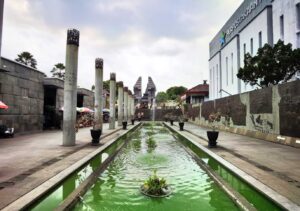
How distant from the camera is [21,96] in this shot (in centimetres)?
2119

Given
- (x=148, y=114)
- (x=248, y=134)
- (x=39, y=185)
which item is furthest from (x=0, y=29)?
(x=148, y=114)

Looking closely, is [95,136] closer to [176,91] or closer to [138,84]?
[138,84]

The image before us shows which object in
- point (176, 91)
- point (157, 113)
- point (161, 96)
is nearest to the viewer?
point (157, 113)

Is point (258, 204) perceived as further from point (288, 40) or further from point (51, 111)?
point (288, 40)

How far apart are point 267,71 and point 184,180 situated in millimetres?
19808

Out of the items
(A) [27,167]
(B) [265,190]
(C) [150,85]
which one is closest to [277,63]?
(B) [265,190]

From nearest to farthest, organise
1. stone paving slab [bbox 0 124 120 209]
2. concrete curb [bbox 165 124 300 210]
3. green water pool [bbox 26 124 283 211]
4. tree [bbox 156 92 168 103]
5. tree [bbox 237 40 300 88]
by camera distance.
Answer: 1. concrete curb [bbox 165 124 300 210]
2. green water pool [bbox 26 124 283 211]
3. stone paving slab [bbox 0 124 120 209]
4. tree [bbox 237 40 300 88]
5. tree [bbox 156 92 168 103]

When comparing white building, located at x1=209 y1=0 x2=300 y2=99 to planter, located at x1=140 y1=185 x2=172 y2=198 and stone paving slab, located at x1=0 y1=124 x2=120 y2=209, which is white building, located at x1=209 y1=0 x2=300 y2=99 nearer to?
stone paving slab, located at x1=0 y1=124 x2=120 y2=209

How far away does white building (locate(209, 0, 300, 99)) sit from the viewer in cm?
2988

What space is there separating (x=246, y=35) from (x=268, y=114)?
1079 inches

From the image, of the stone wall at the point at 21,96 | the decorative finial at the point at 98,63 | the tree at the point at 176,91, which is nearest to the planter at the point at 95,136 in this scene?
the stone wall at the point at 21,96

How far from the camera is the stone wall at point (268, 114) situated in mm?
15672

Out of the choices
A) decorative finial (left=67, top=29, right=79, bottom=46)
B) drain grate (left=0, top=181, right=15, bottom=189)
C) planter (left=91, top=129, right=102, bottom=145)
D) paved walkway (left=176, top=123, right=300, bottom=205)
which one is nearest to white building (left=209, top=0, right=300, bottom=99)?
paved walkway (left=176, top=123, right=300, bottom=205)

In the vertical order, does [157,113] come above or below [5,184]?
above
